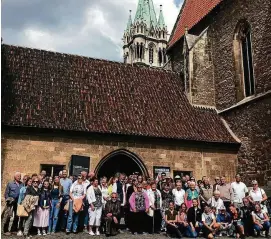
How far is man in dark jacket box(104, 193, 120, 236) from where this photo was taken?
10.1m

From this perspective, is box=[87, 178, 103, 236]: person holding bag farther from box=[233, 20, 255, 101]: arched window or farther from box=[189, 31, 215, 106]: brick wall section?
box=[233, 20, 255, 101]: arched window

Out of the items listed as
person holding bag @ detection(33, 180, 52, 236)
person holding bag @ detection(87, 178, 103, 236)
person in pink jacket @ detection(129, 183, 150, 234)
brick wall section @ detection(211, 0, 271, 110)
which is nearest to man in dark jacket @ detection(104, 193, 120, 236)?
person holding bag @ detection(87, 178, 103, 236)

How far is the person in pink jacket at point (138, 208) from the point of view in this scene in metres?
10.6

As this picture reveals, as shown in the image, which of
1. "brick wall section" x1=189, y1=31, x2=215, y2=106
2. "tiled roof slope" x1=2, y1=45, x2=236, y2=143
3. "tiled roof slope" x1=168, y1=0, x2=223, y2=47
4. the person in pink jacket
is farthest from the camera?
"tiled roof slope" x1=168, y1=0, x2=223, y2=47

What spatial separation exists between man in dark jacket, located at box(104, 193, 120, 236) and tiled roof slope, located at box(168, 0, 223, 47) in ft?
42.6

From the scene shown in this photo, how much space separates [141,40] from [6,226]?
5565 centimetres

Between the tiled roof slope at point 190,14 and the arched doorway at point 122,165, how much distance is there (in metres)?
9.30

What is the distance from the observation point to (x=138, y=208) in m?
10.6

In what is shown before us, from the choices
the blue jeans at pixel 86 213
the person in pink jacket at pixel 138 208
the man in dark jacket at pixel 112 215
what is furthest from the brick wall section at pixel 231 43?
the blue jeans at pixel 86 213

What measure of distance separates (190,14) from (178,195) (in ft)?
50.4

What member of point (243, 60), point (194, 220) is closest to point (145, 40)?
point (243, 60)

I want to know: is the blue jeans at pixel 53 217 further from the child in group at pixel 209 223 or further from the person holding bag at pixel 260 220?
the person holding bag at pixel 260 220

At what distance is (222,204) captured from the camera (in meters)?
11.1

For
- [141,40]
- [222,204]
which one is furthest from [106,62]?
[141,40]
